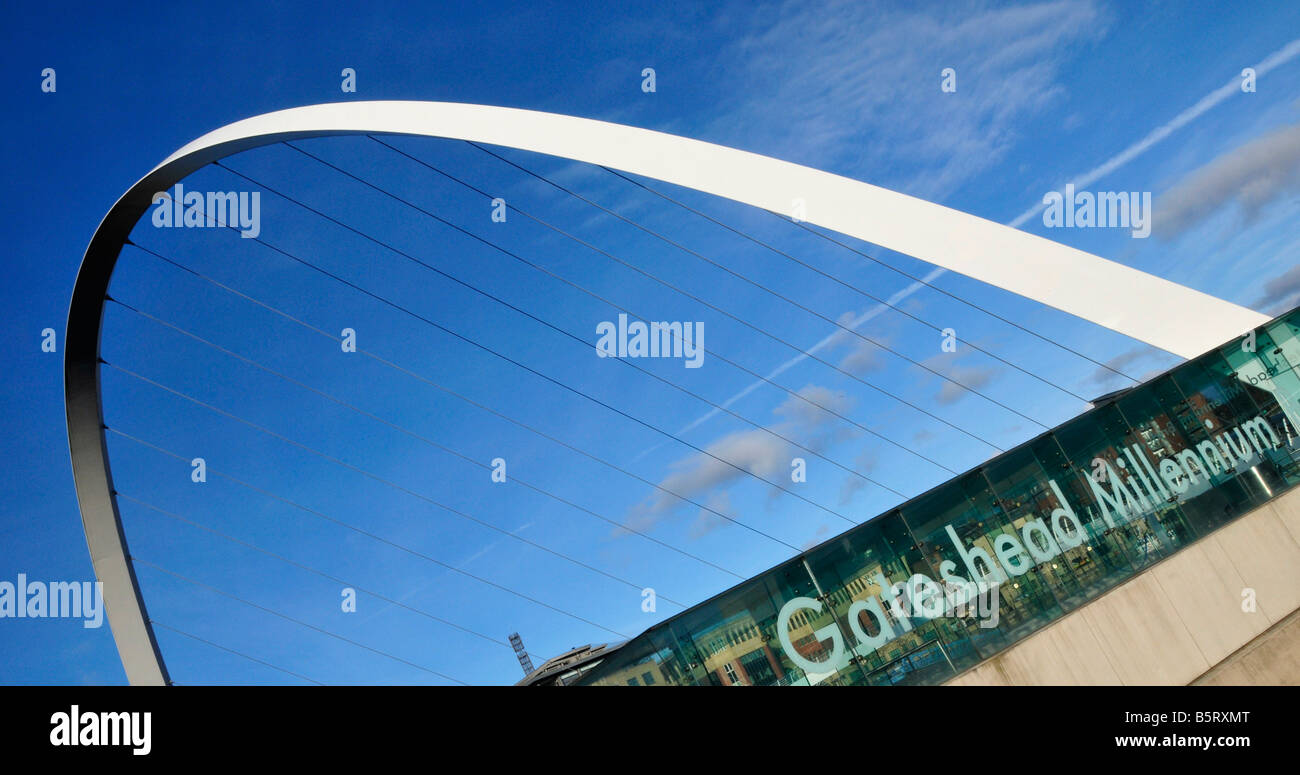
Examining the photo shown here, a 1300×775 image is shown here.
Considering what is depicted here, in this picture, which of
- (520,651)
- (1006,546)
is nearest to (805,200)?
(1006,546)

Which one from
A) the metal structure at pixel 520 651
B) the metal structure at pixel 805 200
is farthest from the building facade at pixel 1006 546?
the metal structure at pixel 520 651

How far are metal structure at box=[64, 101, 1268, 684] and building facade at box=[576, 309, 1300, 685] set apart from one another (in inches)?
30.5

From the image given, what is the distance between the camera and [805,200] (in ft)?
43.3

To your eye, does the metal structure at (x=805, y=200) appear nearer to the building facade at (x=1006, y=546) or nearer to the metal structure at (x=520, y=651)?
the building facade at (x=1006, y=546)

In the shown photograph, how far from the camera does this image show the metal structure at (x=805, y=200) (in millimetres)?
13227

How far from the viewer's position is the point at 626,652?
36.2 feet

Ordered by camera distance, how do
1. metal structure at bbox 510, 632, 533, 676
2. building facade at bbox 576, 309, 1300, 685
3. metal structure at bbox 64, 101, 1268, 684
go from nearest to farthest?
building facade at bbox 576, 309, 1300, 685 < metal structure at bbox 64, 101, 1268, 684 < metal structure at bbox 510, 632, 533, 676

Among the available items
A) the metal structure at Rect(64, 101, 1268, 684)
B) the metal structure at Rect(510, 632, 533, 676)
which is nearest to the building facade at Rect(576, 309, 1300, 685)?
the metal structure at Rect(64, 101, 1268, 684)

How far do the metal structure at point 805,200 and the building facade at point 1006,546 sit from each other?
0.77 metres

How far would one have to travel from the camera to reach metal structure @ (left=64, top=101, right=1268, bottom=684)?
13.2m

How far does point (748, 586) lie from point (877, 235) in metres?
6.15

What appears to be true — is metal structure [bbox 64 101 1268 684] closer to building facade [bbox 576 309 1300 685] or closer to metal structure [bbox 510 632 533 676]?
building facade [bbox 576 309 1300 685]

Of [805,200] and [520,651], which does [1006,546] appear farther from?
[520,651]
